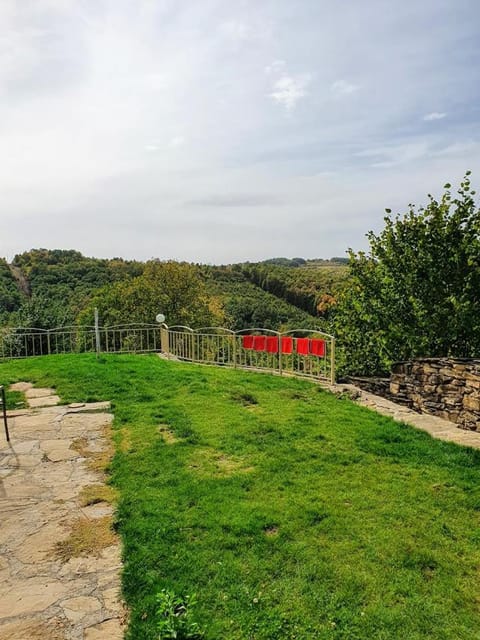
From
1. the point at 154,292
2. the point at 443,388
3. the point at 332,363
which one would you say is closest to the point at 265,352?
the point at 332,363

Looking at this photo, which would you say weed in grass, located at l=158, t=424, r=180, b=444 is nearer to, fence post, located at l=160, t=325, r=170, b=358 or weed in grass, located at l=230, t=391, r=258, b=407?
weed in grass, located at l=230, t=391, r=258, b=407

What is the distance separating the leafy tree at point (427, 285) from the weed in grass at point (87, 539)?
22.1 feet

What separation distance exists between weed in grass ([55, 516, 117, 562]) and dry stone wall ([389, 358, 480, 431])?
5129 millimetres

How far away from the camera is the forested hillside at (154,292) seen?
24797mm

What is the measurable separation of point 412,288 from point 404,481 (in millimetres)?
5389

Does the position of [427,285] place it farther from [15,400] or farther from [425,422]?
[15,400]

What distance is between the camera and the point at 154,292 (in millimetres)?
25281

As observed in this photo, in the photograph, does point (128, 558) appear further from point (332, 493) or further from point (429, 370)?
point (429, 370)

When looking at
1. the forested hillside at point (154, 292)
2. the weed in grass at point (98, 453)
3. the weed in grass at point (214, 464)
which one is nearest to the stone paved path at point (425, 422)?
the weed in grass at point (214, 464)

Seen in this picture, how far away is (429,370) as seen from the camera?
7000 millimetres

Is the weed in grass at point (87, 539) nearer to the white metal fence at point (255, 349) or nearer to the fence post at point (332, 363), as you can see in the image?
the fence post at point (332, 363)

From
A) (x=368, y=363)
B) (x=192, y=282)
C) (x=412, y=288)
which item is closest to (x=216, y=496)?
(x=412, y=288)

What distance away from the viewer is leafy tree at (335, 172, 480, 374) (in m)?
8.00

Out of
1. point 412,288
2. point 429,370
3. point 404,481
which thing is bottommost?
point 404,481
